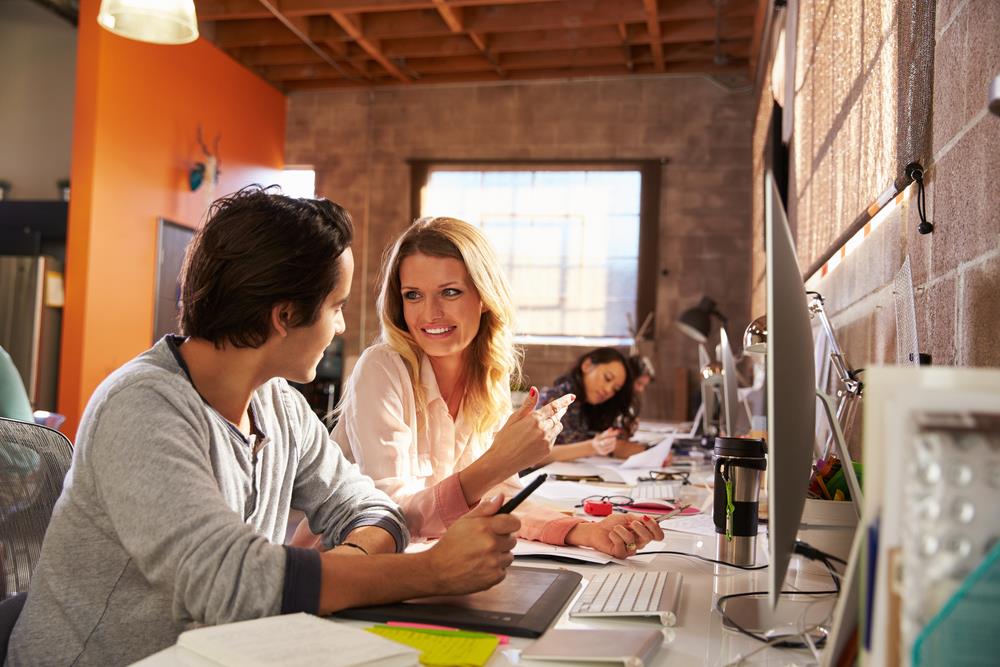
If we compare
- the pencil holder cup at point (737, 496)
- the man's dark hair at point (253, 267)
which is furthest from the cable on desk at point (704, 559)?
the man's dark hair at point (253, 267)

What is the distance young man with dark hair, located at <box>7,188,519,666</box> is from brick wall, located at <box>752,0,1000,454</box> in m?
0.74

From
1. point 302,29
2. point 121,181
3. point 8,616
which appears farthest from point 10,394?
point 302,29

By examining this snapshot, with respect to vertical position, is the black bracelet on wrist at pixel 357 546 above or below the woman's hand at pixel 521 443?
below

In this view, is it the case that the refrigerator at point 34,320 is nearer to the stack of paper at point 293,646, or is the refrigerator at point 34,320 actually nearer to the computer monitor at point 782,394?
the stack of paper at point 293,646

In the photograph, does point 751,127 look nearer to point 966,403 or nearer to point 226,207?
point 226,207

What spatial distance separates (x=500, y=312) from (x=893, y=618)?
1551 millimetres

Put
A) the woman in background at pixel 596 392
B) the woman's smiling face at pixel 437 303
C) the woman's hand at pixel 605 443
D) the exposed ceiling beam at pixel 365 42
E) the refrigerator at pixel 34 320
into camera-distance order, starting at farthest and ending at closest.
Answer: the exposed ceiling beam at pixel 365 42
the refrigerator at pixel 34 320
the woman in background at pixel 596 392
the woman's hand at pixel 605 443
the woman's smiling face at pixel 437 303

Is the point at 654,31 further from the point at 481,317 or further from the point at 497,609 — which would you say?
the point at 497,609

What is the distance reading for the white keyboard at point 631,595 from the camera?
1070mm

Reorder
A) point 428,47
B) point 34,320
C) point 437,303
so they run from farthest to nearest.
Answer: point 428,47, point 34,320, point 437,303

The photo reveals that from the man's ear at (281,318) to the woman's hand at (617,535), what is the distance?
2.10 ft

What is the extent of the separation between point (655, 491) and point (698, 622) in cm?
116

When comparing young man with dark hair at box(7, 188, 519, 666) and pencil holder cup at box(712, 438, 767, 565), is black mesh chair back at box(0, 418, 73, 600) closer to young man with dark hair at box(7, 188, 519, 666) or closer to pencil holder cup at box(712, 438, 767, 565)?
young man with dark hair at box(7, 188, 519, 666)

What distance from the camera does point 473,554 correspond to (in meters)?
1.08
